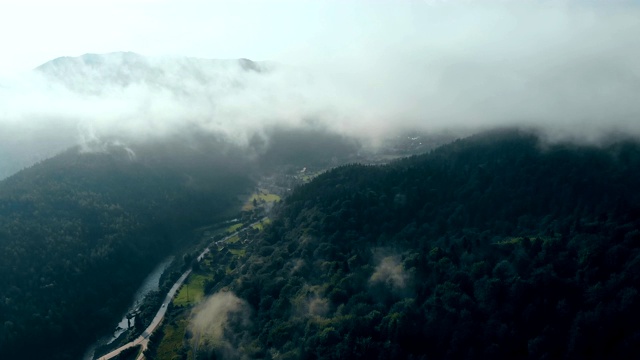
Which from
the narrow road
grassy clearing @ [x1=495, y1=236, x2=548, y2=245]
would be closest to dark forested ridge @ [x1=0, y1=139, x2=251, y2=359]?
the narrow road

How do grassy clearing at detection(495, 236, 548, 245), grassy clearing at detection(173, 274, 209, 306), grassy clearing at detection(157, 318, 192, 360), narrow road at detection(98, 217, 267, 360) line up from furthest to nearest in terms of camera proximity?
1. grassy clearing at detection(173, 274, 209, 306)
2. narrow road at detection(98, 217, 267, 360)
3. grassy clearing at detection(157, 318, 192, 360)
4. grassy clearing at detection(495, 236, 548, 245)

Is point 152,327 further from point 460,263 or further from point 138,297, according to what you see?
point 460,263

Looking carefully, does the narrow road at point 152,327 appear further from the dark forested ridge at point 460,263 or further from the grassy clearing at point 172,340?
the dark forested ridge at point 460,263

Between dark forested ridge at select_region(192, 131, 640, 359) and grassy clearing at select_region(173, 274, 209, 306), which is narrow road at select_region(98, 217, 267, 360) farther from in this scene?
dark forested ridge at select_region(192, 131, 640, 359)

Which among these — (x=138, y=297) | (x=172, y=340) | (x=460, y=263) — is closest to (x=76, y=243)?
(x=138, y=297)

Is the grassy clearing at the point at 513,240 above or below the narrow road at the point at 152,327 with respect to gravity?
above

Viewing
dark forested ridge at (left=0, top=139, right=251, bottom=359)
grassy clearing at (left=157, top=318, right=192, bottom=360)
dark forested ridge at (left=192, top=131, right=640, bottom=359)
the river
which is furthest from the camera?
the river

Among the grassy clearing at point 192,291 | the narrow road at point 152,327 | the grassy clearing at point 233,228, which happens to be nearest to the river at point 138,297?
the narrow road at point 152,327
